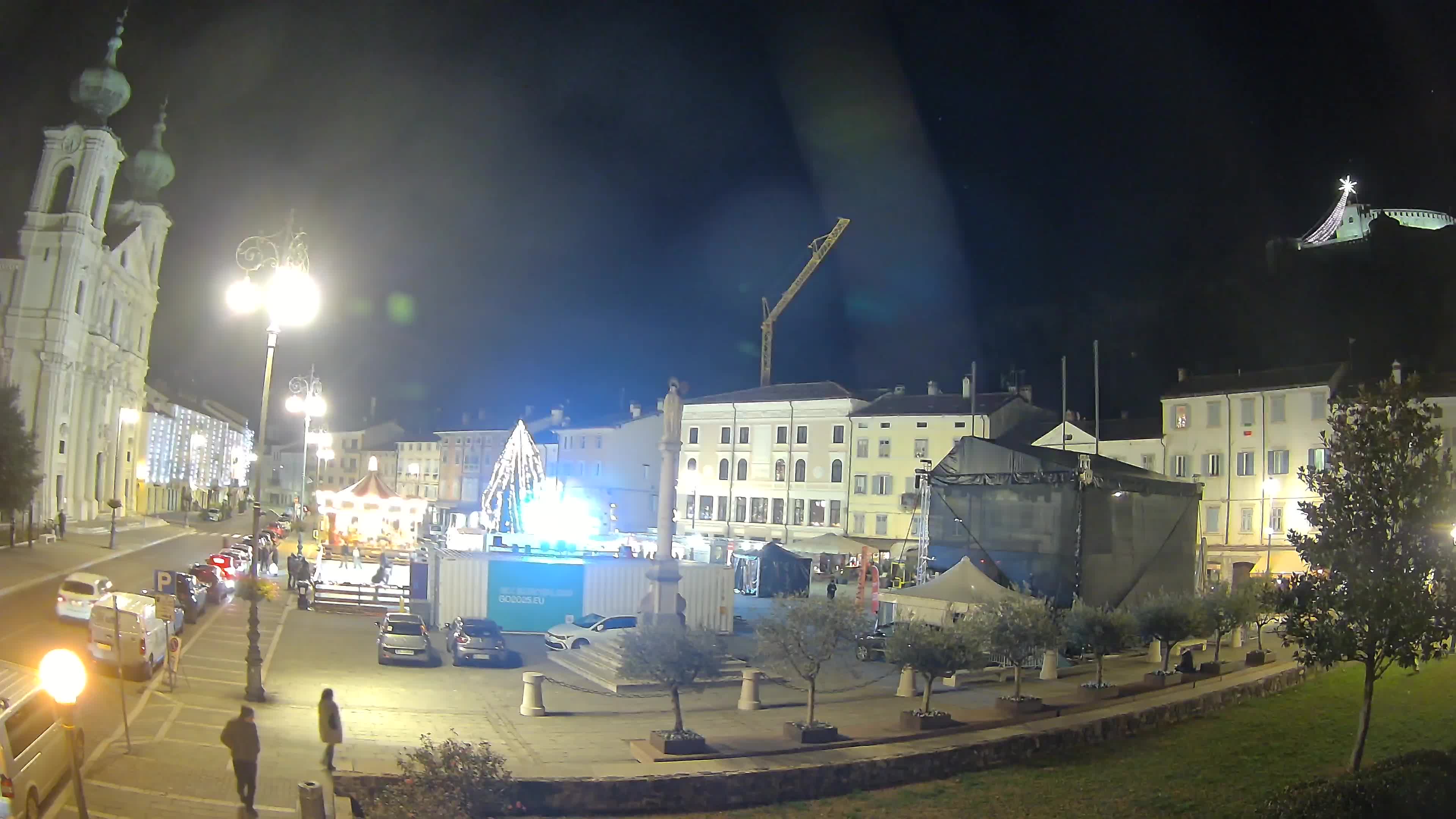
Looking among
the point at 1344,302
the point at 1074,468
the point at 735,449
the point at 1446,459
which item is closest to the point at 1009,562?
the point at 1074,468

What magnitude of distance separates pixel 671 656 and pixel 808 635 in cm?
257

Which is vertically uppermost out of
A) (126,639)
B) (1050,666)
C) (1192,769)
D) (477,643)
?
(126,639)

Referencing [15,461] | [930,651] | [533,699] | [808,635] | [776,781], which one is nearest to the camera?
[776,781]

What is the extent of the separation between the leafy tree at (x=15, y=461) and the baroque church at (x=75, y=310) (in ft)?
7.46

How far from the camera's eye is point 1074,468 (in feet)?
109

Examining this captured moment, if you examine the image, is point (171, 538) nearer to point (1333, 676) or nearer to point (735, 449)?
point (735, 449)

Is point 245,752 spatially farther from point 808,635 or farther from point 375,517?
point 375,517

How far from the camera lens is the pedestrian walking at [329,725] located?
10.6 metres

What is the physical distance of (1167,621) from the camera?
23.2 meters

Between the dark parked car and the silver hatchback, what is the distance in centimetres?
59

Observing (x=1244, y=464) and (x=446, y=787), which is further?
(x=1244, y=464)

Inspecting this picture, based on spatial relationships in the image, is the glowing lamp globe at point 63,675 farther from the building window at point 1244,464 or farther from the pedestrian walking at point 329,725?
the building window at point 1244,464

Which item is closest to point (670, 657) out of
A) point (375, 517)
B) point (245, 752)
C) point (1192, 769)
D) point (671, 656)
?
point (671, 656)

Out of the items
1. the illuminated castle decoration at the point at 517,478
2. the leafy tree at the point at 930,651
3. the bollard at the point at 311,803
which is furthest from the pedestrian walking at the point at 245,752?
the illuminated castle decoration at the point at 517,478
